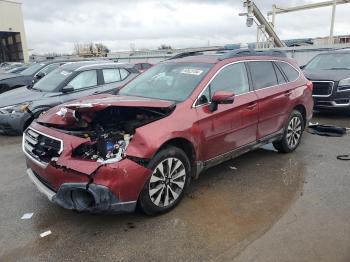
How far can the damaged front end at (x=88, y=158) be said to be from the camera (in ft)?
10.8

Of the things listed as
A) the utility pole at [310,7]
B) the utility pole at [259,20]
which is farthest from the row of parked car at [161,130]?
the utility pole at [310,7]

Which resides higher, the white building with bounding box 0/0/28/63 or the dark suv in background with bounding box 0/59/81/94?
the white building with bounding box 0/0/28/63

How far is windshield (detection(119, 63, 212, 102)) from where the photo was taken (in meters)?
4.39

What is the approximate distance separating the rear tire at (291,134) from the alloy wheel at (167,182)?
2.56 meters

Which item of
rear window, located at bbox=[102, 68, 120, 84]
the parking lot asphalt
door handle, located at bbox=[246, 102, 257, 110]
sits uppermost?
rear window, located at bbox=[102, 68, 120, 84]

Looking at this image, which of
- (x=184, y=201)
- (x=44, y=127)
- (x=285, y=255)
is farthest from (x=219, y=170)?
(x=44, y=127)

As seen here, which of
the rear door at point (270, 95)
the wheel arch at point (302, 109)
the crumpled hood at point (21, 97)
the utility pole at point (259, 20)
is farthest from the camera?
the utility pole at point (259, 20)

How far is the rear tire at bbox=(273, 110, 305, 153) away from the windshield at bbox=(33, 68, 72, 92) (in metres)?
5.01

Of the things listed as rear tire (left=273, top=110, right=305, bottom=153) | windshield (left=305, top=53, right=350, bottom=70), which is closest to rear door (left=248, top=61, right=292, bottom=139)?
rear tire (left=273, top=110, right=305, bottom=153)

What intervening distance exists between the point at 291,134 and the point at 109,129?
340cm

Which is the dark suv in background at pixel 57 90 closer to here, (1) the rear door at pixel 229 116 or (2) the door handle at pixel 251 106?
(1) the rear door at pixel 229 116

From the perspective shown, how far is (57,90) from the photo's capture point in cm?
778

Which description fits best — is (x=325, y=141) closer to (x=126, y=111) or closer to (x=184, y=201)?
(x=184, y=201)

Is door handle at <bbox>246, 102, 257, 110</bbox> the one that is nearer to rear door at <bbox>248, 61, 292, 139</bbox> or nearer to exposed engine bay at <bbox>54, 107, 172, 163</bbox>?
rear door at <bbox>248, 61, 292, 139</bbox>
